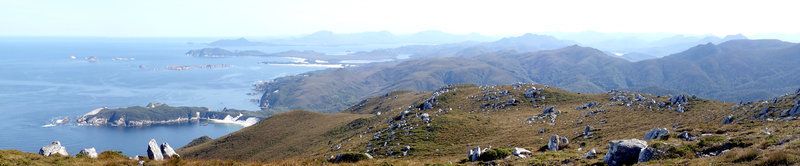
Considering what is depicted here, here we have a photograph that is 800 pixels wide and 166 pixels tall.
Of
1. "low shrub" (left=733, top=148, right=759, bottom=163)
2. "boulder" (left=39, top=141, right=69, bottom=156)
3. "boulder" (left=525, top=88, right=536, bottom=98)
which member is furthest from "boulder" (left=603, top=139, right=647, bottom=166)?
"boulder" (left=525, top=88, right=536, bottom=98)

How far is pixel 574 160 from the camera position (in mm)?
25203

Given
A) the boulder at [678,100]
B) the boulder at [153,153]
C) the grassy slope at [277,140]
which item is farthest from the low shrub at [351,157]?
the boulder at [678,100]

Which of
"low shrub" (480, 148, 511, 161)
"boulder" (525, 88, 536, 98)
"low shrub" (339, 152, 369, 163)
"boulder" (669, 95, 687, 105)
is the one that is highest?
"low shrub" (480, 148, 511, 161)

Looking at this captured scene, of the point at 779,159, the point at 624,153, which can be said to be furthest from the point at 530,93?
the point at 779,159

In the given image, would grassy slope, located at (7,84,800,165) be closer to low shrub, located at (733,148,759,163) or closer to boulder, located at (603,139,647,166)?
low shrub, located at (733,148,759,163)

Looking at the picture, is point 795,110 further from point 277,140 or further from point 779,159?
point 277,140

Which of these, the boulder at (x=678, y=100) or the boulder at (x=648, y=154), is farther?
the boulder at (x=678, y=100)

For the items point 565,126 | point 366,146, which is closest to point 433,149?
point 366,146

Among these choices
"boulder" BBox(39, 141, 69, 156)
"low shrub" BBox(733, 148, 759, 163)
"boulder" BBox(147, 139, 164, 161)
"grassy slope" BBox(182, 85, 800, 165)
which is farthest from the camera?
"boulder" BBox(39, 141, 69, 156)

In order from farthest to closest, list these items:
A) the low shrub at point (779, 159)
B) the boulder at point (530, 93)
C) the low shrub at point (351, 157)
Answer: the boulder at point (530, 93), the low shrub at point (351, 157), the low shrub at point (779, 159)

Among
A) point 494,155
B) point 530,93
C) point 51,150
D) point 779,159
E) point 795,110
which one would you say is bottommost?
point 530,93

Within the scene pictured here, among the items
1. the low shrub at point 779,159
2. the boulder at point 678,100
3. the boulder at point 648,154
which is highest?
the low shrub at point 779,159

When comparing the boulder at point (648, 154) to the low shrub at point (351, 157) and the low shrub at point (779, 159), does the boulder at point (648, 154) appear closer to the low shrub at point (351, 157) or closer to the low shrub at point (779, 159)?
the low shrub at point (779, 159)

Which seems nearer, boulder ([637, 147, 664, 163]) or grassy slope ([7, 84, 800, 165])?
boulder ([637, 147, 664, 163])
